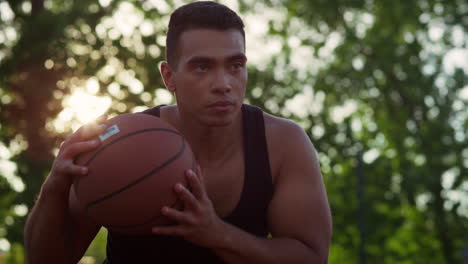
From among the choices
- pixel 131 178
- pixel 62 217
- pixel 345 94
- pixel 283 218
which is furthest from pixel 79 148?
pixel 345 94

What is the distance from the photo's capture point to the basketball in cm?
317

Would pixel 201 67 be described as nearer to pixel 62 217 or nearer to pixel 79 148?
pixel 79 148

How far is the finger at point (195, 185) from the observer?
121 inches

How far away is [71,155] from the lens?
3307 millimetres

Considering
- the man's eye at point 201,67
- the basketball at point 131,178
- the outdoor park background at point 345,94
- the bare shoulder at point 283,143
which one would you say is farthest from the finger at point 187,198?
the outdoor park background at point 345,94

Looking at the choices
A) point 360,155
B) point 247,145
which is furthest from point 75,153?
point 360,155

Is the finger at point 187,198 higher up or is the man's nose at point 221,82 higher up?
the man's nose at point 221,82

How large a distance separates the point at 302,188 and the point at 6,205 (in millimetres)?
12089

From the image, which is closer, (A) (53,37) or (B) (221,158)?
(B) (221,158)

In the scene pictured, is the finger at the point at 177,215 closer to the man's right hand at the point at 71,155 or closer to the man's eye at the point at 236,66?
the man's right hand at the point at 71,155

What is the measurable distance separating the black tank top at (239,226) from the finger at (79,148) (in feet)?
2.64

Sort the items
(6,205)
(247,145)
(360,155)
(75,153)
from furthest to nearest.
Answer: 1. (360,155)
2. (6,205)
3. (247,145)
4. (75,153)

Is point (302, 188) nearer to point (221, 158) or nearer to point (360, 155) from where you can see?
point (221, 158)

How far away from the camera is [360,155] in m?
19.2
